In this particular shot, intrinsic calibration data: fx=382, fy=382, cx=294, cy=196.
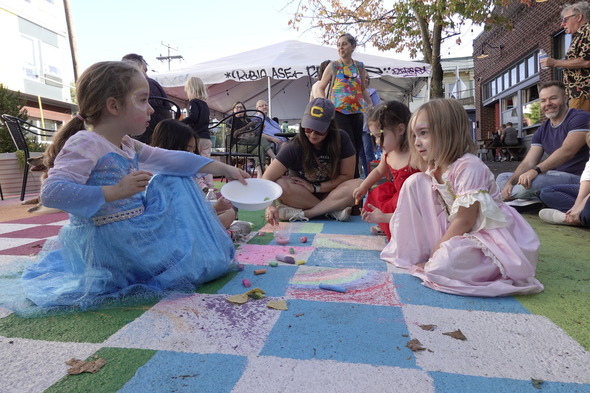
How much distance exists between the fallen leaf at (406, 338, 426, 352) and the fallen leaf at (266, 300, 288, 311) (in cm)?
46

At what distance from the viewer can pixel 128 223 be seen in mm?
1523

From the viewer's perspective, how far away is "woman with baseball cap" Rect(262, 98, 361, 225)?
3156 millimetres

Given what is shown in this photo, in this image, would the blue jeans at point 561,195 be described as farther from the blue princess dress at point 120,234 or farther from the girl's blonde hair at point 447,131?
the blue princess dress at point 120,234

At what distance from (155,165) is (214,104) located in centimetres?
840

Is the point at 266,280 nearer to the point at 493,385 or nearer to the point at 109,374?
the point at 109,374

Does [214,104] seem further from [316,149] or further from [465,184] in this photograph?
[465,184]

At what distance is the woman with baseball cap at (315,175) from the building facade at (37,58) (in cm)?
1341

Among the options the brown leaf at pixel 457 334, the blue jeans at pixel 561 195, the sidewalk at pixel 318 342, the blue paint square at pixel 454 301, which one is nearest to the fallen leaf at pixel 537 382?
the sidewalk at pixel 318 342

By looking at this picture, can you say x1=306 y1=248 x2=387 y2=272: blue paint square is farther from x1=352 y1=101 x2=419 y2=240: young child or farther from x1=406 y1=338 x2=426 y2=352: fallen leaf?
x1=406 y1=338 x2=426 y2=352: fallen leaf

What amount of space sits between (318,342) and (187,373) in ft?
1.25

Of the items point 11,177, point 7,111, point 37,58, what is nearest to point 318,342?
point 11,177

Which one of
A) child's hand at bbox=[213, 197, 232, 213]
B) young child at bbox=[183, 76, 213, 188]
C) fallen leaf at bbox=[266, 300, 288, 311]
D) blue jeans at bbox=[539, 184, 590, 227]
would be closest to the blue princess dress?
fallen leaf at bbox=[266, 300, 288, 311]

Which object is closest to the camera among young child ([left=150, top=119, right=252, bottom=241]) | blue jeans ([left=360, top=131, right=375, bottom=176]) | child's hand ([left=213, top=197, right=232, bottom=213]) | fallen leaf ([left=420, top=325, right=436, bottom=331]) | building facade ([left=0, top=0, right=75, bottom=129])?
fallen leaf ([left=420, top=325, right=436, bottom=331])

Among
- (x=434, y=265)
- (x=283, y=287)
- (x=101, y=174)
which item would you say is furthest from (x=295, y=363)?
(x=101, y=174)
